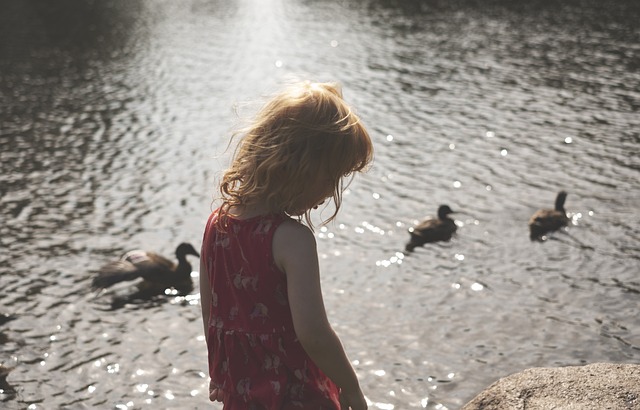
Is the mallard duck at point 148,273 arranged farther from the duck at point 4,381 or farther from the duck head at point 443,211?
the duck head at point 443,211

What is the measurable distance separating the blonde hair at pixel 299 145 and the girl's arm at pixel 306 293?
0.17m

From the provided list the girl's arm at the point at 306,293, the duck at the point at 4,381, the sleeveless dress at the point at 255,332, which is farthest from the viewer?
the duck at the point at 4,381

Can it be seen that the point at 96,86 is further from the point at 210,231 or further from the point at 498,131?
the point at 210,231

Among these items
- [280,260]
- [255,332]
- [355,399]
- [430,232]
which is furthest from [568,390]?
[430,232]

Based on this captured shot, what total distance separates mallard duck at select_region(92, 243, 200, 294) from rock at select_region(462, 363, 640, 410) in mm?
5335

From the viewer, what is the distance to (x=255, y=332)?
3.22 meters

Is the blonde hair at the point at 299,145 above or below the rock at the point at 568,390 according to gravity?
above

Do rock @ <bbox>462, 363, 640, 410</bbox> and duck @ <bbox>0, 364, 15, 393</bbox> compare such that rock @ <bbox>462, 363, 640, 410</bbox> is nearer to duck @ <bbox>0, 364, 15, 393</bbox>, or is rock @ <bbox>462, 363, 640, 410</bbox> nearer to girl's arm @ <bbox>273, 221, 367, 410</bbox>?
girl's arm @ <bbox>273, 221, 367, 410</bbox>

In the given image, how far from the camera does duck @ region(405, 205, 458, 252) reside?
1093cm

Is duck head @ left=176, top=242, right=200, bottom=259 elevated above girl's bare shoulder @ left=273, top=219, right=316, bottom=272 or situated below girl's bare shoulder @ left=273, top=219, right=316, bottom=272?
below

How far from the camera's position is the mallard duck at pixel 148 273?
9.80m

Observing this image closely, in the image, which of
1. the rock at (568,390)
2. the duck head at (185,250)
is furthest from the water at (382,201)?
the rock at (568,390)

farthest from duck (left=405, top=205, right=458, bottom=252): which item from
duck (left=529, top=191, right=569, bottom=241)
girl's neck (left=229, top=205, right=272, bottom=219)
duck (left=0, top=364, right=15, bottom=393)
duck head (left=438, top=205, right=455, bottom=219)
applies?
girl's neck (left=229, top=205, right=272, bottom=219)

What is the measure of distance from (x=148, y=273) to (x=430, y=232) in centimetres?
399
